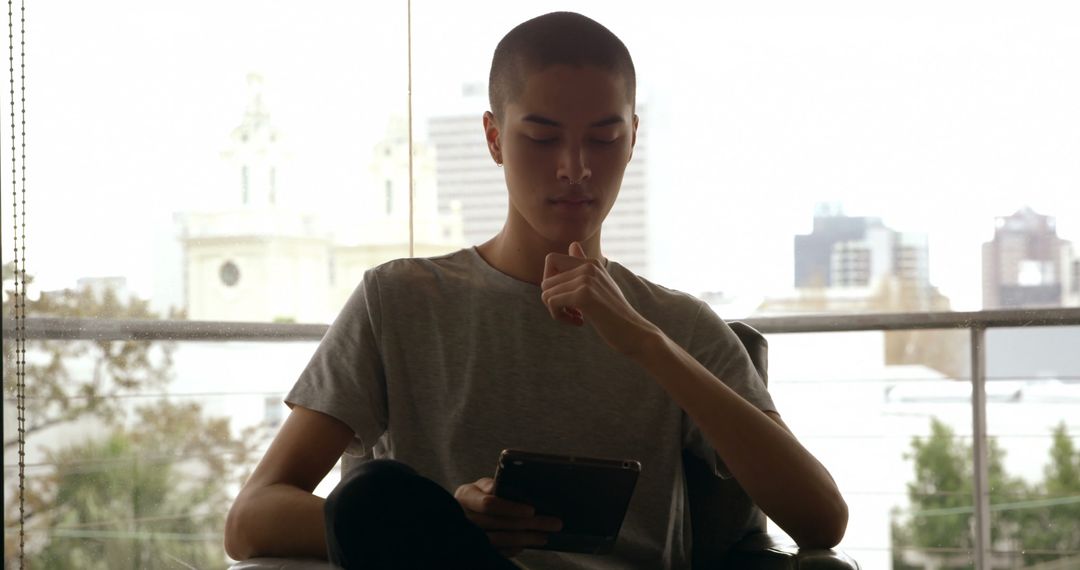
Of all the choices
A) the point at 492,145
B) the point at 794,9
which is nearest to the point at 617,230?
the point at 794,9

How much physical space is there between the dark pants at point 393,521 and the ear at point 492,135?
603 millimetres

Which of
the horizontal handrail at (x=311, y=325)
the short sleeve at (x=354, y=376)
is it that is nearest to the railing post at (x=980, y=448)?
the horizontal handrail at (x=311, y=325)

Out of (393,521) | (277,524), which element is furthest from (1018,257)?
(393,521)

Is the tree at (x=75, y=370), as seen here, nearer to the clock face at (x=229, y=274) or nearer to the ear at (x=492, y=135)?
the ear at (x=492, y=135)

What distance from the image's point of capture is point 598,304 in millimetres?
1283

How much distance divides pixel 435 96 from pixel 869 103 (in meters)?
3.16

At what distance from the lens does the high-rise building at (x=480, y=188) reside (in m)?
8.70

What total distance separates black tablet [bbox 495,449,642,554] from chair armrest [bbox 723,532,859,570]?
195 millimetres

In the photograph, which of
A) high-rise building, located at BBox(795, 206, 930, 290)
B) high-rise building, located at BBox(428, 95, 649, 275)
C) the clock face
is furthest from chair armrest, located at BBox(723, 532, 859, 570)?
high-rise building, located at BBox(795, 206, 930, 290)

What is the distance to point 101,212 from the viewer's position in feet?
13.4

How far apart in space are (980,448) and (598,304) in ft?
6.51

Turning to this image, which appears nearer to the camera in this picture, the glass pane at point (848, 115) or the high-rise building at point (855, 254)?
the glass pane at point (848, 115)

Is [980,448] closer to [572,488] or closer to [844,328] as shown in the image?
[844,328]

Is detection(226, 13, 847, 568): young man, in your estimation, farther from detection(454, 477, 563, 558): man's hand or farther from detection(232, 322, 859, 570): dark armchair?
detection(454, 477, 563, 558): man's hand
